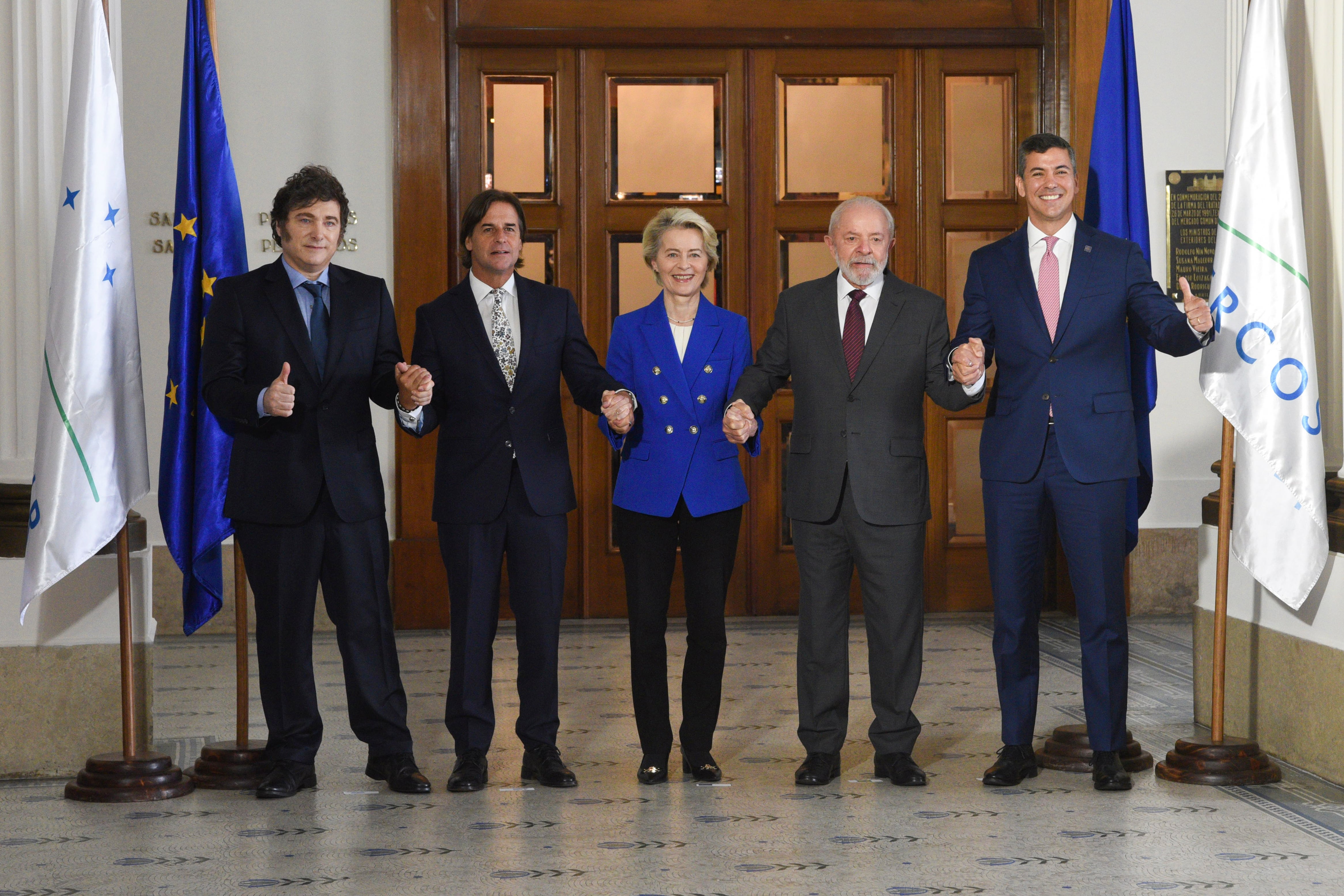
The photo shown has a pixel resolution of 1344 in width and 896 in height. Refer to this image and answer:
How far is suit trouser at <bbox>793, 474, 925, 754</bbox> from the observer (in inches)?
157

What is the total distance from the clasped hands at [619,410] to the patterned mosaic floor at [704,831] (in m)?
1.08

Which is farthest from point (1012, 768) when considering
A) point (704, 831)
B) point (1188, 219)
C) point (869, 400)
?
point (1188, 219)

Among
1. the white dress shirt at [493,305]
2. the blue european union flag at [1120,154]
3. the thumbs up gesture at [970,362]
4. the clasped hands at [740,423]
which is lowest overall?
the clasped hands at [740,423]

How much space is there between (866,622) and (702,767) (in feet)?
2.18

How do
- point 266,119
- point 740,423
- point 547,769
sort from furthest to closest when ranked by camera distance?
point 266,119 < point 547,769 < point 740,423

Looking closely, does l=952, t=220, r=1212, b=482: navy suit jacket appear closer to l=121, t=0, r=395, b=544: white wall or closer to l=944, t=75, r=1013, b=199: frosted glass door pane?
l=944, t=75, r=1013, b=199: frosted glass door pane

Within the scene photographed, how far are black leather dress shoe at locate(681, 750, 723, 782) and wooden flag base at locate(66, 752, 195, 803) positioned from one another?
4.89 ft

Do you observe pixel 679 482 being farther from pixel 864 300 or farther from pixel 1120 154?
pixel 1120 154

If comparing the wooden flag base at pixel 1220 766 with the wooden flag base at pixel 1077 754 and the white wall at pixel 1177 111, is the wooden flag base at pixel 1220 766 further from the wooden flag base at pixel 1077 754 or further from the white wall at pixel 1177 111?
the white wall at pixel 1177 111

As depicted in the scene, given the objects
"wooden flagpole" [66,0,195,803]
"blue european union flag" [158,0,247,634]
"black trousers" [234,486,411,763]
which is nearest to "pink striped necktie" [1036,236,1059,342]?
"black trousers" [234,486,411,763]

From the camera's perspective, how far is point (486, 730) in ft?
13.3

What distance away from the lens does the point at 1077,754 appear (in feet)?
13.7

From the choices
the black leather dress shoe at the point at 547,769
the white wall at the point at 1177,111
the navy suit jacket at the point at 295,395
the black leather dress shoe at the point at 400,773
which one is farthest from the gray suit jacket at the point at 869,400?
the white wall at the point at 1177,111

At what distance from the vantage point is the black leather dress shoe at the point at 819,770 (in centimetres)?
400
